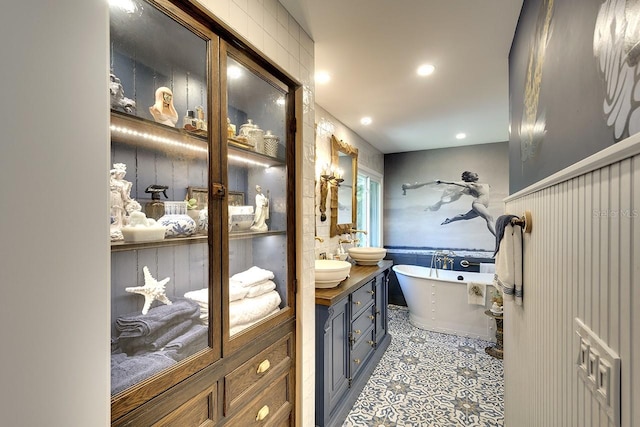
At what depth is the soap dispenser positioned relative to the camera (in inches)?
40.4

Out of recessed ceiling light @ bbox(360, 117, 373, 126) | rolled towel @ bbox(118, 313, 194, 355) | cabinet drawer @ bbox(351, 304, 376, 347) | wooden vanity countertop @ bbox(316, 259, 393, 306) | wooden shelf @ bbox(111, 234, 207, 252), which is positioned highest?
recessed ceiling light @ bbox(360, 117, 373, 126)

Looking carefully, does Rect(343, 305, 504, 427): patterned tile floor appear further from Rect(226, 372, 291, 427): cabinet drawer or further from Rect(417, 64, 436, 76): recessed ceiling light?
Rect(417, 64, 436, 76): recessed ceiling light

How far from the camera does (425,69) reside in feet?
7.08

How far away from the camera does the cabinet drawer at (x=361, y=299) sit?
2.38m

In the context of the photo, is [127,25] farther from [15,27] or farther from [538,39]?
[538,39]

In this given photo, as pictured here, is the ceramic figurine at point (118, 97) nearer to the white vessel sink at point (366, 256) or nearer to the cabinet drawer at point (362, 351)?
the cabinet drawer at point (362, 351)

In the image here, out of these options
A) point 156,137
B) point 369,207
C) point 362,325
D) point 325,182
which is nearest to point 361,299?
point 362,325

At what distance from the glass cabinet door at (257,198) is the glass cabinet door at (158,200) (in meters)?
0.13

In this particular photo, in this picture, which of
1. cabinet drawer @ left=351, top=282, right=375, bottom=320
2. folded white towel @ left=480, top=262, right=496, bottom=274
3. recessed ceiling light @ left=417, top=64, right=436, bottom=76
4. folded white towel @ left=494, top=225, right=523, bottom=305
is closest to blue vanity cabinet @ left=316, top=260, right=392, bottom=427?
cabinet drawer @ left=351, top=282, right=375, bottom=320

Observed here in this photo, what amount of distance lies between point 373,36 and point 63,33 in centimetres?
168

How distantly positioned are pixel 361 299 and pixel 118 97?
2.25m

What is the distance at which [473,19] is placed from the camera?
5.27ft

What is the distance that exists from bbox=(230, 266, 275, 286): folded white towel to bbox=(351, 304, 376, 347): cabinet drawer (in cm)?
112

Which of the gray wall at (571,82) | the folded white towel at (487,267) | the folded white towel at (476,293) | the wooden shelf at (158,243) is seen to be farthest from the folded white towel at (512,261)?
the folded white towel at (487,267)
